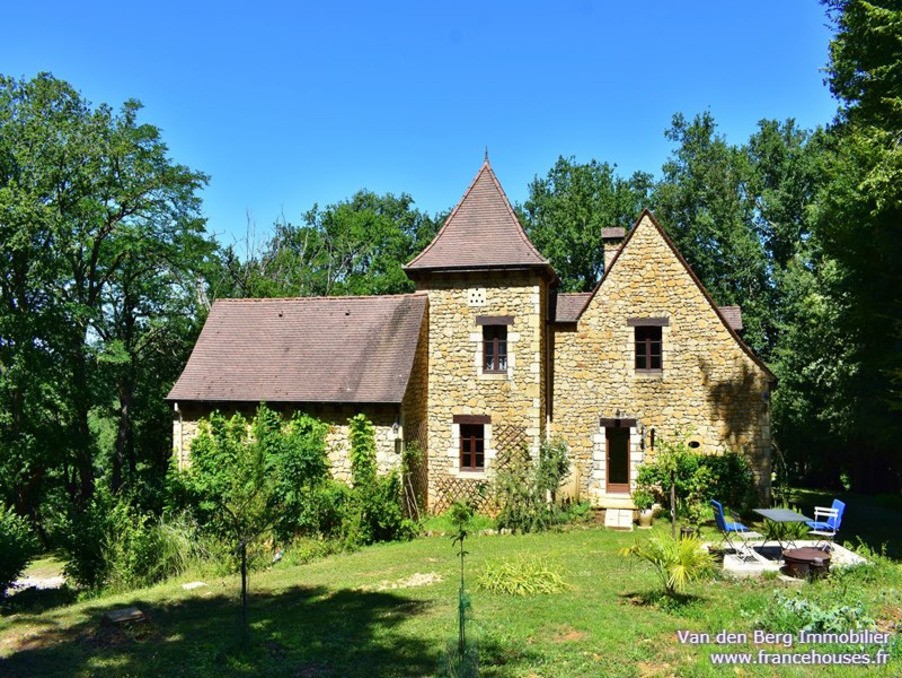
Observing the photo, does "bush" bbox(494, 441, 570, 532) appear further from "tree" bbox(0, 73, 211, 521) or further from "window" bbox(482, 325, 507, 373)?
"tree" bbox(0, 73, 211, 521)

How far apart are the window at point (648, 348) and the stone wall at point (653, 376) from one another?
0.23 m

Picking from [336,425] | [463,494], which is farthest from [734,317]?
[336,425]

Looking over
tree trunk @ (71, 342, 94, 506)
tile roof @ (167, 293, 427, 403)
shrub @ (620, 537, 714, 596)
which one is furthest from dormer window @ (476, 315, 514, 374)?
tree trunk @ (71, 342, 94, 506)

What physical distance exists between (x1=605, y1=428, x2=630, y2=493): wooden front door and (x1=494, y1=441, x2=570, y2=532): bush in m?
1.73

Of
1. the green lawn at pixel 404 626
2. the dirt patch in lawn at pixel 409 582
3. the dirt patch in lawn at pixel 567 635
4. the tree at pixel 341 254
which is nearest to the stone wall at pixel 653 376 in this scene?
the green lawn at pixel 404 626

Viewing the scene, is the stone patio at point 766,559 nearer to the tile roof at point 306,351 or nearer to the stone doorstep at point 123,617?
the tile roof at point 306,351

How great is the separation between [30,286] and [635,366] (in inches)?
739

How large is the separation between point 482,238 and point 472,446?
5.88 m

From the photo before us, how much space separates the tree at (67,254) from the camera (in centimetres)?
2031

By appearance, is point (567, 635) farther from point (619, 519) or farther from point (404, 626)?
point (619, 519)

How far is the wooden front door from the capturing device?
60.7 feet

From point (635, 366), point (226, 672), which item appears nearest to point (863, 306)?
point (635, 366)

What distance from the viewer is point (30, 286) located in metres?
20.8

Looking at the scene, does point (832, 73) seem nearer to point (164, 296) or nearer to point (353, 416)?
point (353, 416)
